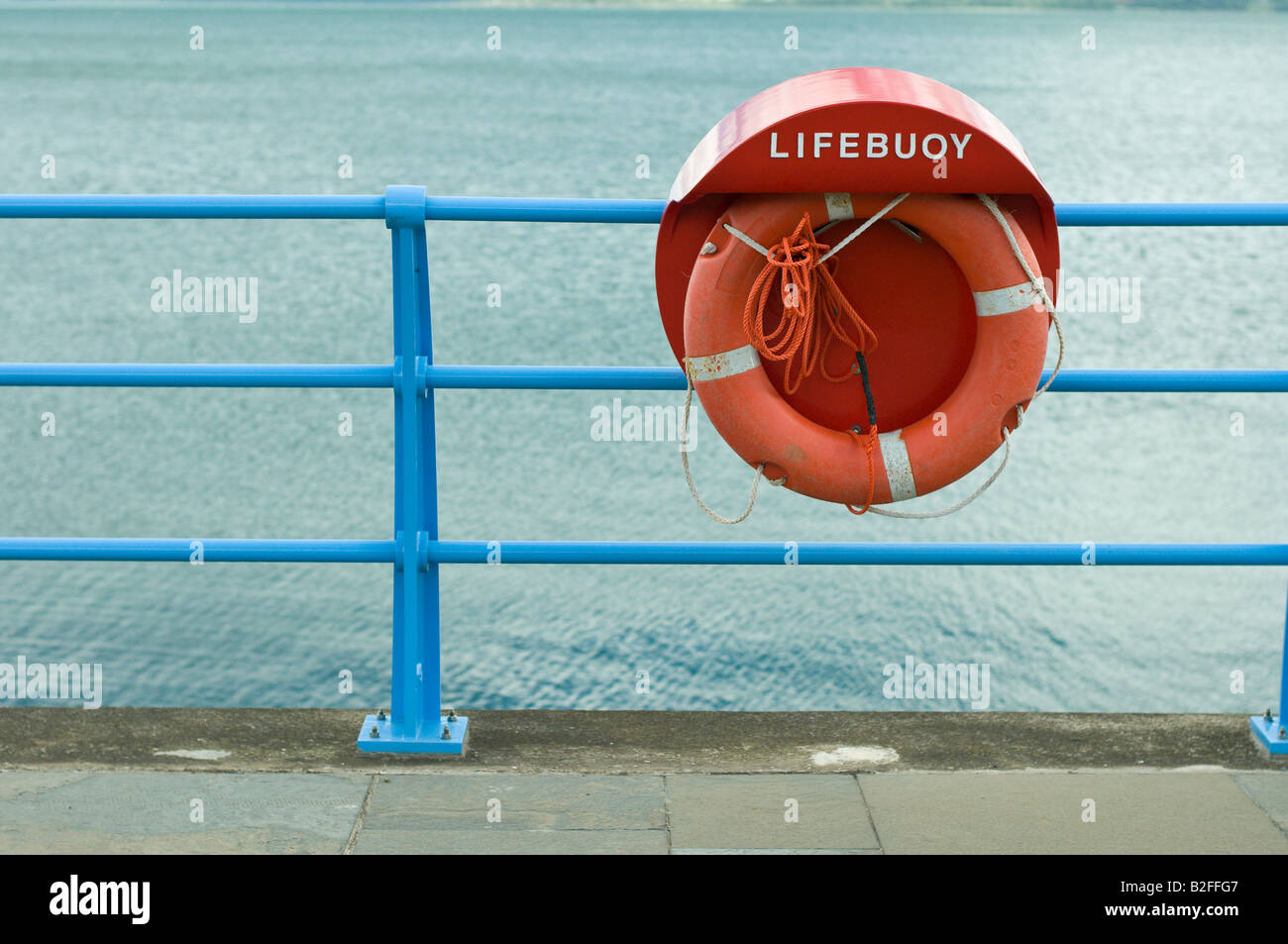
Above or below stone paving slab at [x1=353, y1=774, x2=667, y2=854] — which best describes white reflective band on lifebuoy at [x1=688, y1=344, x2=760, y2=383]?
above

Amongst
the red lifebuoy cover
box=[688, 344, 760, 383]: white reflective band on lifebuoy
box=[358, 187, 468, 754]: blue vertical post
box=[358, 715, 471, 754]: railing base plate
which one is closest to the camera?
the red lifebuoy cover

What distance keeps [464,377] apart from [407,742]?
60 cm

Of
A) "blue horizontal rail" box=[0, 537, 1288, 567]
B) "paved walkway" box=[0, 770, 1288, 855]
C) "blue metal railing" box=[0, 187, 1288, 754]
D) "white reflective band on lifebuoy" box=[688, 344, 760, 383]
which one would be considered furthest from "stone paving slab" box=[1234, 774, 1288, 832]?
"white reflective band on lifebuoy" box=[688, 344, 760, 383]

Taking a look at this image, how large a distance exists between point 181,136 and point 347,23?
50.8 meters

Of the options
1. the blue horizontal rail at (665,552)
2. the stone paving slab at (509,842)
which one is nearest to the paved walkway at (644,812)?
the stone paving slab at (509,842)

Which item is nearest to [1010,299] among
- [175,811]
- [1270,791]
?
[1270,791]

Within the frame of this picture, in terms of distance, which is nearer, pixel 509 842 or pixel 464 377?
pixel 509 842

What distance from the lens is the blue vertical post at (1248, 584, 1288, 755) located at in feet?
8.15

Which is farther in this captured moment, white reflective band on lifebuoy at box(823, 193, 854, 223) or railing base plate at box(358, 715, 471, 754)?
railing base plate at box(358, 715, 471, 754)

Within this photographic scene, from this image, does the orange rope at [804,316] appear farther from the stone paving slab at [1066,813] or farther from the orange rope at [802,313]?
the stone paving slab at [1066,813]

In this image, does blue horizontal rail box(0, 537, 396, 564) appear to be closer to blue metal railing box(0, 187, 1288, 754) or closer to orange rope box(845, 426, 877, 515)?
blue metal railing box(0, 187, 1288, 754)

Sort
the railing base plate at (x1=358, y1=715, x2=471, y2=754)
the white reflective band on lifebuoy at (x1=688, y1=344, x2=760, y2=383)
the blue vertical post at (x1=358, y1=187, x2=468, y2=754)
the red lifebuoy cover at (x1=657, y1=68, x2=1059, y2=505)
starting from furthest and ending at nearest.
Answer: the railing base plate at (x1=358, y1=715, x2=471, y2=754)
the blue vertical post at (x1=358, y1=187, x2=468, y2=754)
the white reflective band on lifebuoy at (x1=688, y1=344, x2=760, y2=383)
the red lifebuoy cover at (x1=657, y1=68, x2=1059, y2=505)

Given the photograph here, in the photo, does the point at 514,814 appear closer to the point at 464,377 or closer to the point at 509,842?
the point at 509,842

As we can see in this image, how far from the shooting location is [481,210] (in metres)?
2.29
